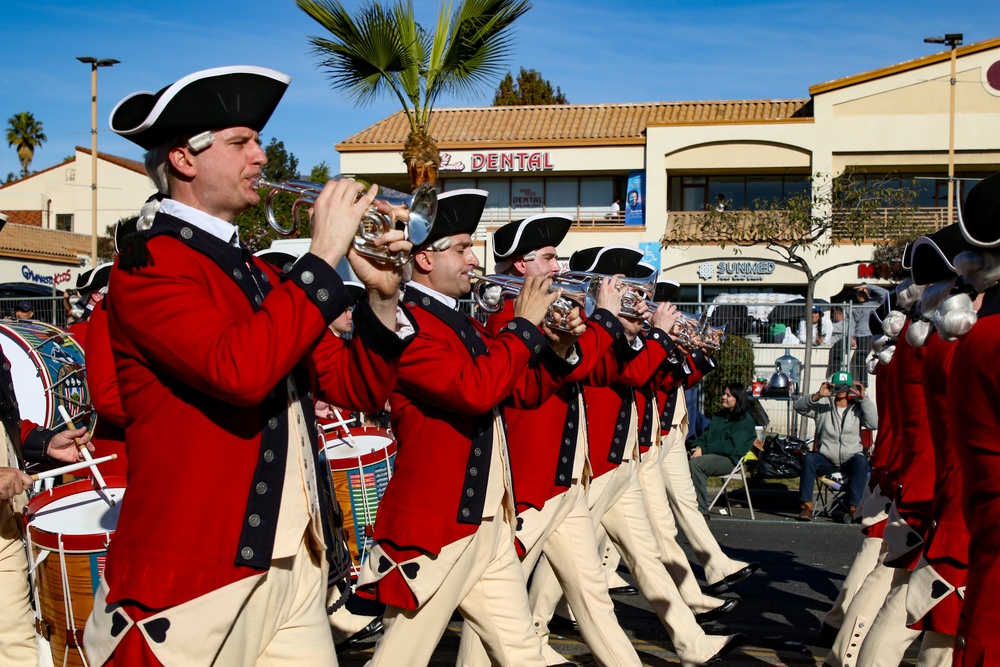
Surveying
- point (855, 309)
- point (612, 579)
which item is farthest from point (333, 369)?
point (855, 309)

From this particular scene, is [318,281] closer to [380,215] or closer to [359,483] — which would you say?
[380,215]

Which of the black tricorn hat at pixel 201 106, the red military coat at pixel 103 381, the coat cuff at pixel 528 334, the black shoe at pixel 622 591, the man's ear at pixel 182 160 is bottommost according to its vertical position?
the black shoe at pixel 622 591

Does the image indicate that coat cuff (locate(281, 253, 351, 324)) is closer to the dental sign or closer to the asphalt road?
the asphalt road

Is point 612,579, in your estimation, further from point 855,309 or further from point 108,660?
point 855,309

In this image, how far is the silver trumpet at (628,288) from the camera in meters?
5.63

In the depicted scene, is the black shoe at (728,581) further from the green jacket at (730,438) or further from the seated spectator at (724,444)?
the green jacket at (730,438)

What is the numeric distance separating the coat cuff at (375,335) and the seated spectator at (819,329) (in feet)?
41.8

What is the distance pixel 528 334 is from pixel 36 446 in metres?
2.12

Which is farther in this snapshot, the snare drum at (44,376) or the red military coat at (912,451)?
the snare drum at (44,376)

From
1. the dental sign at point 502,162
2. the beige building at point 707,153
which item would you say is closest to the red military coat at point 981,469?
the beige building at point 707,153

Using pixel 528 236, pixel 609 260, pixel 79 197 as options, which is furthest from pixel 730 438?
pixel 79 197

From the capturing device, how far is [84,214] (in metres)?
49.4

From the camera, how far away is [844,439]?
1132cm

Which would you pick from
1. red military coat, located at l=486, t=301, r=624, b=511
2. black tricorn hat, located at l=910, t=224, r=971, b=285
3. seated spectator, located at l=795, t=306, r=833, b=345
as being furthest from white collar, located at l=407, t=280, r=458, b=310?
seated spectator, located at l=795, t=306, r=833, b=345
